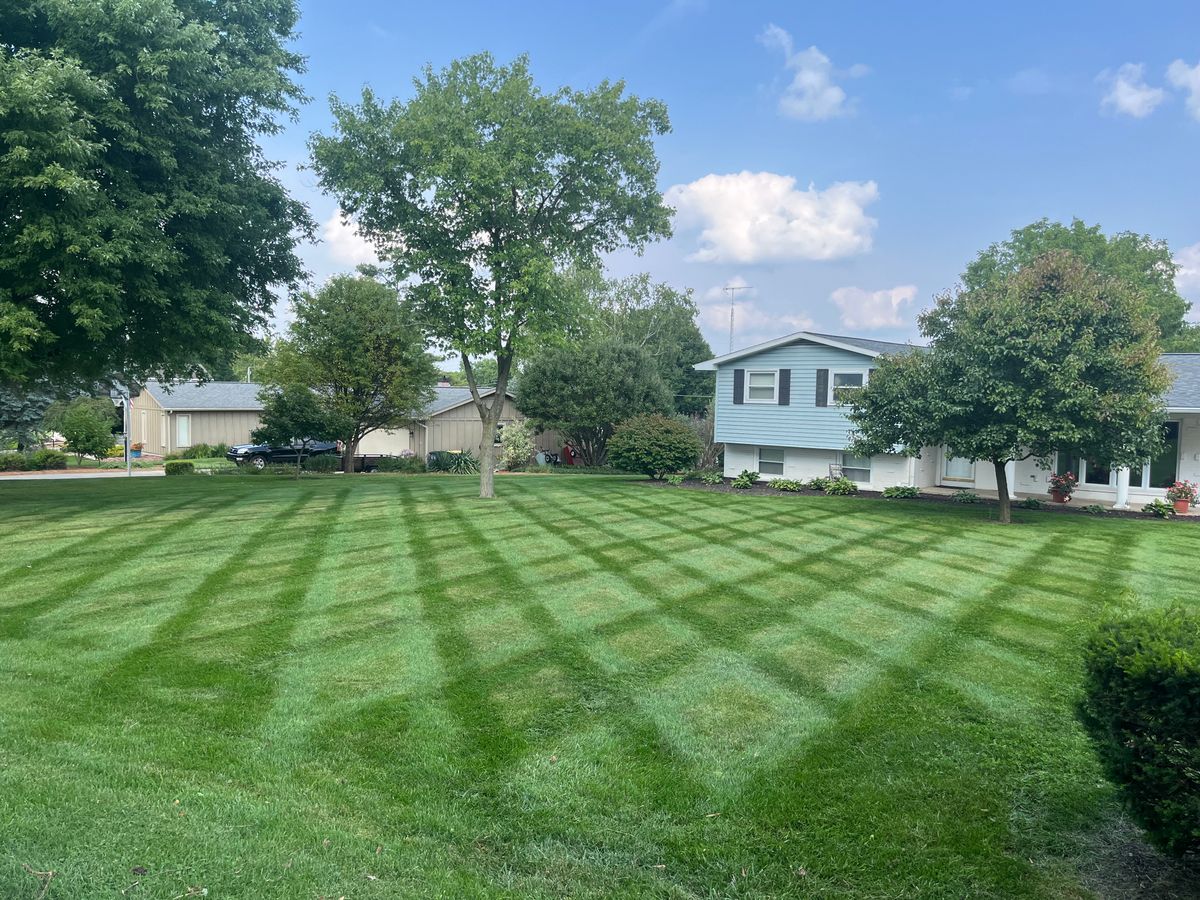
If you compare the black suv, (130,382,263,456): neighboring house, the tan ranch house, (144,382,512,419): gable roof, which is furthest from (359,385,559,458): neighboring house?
(130,382,263,456): neighboring house

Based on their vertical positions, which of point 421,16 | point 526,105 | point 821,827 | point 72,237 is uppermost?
point 421,16

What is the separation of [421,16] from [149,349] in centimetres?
897

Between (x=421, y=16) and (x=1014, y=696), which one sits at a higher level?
(x=421, y=16)

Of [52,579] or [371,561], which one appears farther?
[371,561]

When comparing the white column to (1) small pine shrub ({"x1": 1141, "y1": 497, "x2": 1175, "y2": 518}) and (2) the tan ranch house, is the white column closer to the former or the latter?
(1) small pine shrub ({"x1": 1141, "y1": 497, "x2": 1175, "y2": 518})

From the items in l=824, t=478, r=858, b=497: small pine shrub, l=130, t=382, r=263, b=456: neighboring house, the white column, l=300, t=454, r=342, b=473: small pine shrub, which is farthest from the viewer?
l=130, t=382, r=263, b=456: neighboring house

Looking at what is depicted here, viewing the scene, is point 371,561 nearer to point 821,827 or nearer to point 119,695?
point 119,695

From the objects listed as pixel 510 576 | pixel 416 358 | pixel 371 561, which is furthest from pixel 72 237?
pixel 416 358

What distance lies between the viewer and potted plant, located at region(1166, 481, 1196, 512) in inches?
638

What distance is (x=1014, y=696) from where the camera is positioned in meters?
5.42

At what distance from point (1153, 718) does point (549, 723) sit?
330 centimetres

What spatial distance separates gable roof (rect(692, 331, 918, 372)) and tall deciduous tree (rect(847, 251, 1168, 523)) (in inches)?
221

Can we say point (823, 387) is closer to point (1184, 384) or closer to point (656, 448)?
point (656, 448)

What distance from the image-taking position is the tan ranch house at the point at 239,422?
1335 inches
